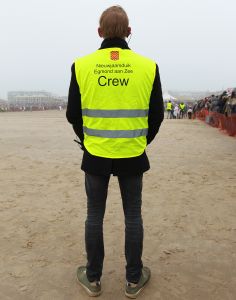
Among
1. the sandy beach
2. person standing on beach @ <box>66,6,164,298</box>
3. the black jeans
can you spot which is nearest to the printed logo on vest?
person standing on beach @ <box>66,6,164,298</box>

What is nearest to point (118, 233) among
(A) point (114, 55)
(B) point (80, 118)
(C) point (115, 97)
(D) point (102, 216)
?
(D) point (102, 216)

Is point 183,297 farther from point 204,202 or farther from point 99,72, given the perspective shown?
point 204,202

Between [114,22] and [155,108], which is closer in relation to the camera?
[114,22]

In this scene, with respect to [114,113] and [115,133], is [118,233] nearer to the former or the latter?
[115,133]

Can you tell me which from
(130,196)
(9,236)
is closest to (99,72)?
(130,196)

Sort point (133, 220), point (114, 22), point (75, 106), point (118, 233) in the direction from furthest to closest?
point (118, 233), point (133, 220), point (75, 106), point (114, 22)

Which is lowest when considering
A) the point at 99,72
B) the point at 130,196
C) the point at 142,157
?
the point at 130,196

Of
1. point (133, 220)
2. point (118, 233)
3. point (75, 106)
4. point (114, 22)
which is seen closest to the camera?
point (114, 22)

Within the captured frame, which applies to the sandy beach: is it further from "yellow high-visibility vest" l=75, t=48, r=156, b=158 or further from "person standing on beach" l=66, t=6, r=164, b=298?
"yellow high-visibility vest" l=75, t=48, r=156, b=158

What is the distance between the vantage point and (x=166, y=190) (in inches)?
230

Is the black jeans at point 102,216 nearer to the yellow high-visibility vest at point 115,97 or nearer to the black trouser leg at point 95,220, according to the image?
the black trouser leg at point 95,220

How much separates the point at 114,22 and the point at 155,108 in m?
0.66

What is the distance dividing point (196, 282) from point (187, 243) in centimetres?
77

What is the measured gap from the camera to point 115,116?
257 cm
